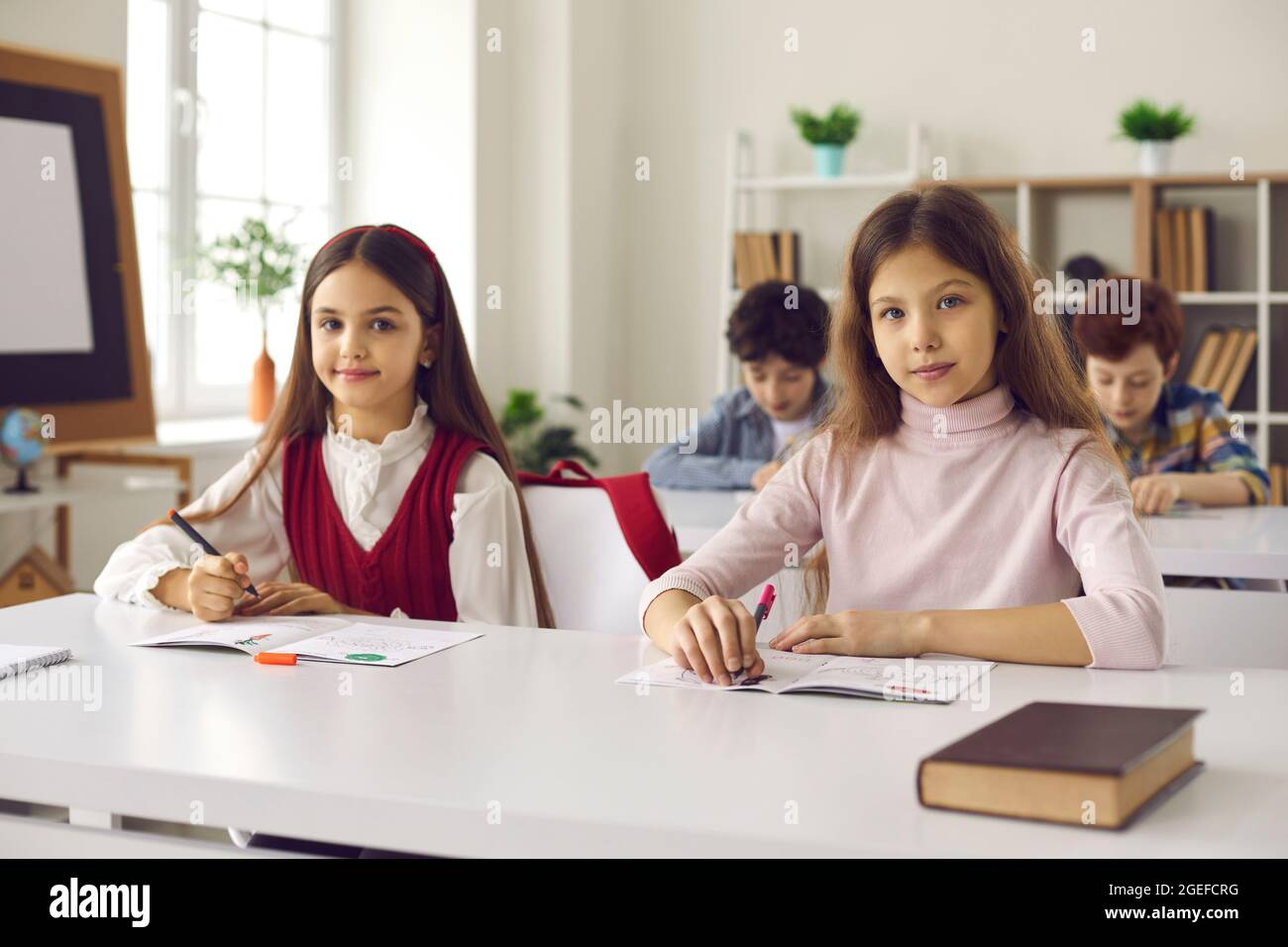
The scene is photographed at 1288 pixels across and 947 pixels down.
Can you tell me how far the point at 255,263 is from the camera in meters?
4.53

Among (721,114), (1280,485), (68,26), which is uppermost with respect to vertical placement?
(721,114)

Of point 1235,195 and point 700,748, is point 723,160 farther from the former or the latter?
point 700,748

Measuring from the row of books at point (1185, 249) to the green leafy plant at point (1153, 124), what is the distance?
25 centimetres

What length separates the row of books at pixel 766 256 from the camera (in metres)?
5.11

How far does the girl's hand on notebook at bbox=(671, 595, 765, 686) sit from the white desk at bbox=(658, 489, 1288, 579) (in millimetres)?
917

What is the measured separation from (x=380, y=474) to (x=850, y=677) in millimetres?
902

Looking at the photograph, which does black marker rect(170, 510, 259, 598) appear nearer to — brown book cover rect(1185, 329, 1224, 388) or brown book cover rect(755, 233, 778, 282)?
brown book cover rect(755, 233, 778, 282)

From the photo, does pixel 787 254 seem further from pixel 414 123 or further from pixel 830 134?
pixel 414 123

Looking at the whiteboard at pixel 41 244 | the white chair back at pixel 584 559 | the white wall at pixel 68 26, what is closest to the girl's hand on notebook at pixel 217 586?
the white chair back at pixel 584 559

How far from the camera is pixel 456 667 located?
1.38 m

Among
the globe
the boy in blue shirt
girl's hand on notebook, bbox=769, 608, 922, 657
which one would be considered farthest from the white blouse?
the globe

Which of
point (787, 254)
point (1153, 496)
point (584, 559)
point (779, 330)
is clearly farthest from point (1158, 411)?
point (787, 254)
